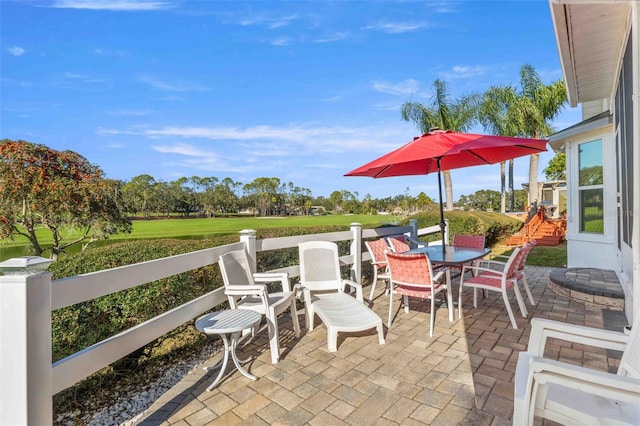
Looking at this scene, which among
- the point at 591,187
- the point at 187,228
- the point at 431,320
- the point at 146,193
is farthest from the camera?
the point at 146,193

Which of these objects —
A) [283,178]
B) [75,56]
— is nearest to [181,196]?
[283,178]

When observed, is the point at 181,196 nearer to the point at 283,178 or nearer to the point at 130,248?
the point at 283,178

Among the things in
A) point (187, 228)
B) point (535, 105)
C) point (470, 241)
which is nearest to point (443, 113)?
point (535, 105)

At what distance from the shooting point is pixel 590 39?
350 cm

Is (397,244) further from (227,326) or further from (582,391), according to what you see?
(582,391)

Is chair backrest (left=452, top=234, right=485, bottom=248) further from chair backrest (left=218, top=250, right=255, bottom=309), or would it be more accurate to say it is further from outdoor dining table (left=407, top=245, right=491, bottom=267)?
chair backrest (left=218, top=250, right=255, bottom=309)

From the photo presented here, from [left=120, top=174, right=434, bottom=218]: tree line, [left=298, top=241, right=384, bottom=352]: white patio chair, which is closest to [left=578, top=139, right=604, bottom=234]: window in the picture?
[left=298, top=241, right=384, bottom=352]: white patio chair

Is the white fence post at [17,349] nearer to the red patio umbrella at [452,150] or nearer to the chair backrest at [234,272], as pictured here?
the chair backrest at [234,272]

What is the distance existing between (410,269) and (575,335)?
6.51 ft

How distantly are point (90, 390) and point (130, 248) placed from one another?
1.55 metres

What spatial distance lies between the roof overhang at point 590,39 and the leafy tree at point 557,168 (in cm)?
3326

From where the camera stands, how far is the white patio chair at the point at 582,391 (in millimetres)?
1307

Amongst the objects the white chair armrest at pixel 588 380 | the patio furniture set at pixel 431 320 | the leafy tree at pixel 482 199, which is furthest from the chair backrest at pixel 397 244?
the leafy tree at pixel 482 199

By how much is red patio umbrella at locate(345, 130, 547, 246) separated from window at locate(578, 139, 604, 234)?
8.30 feet
